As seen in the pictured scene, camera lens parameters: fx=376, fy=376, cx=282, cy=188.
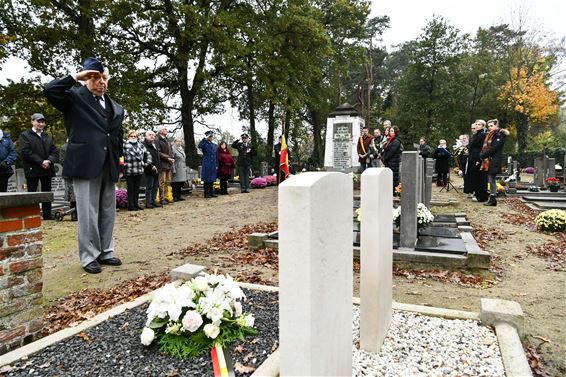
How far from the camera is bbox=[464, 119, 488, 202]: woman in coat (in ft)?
35.3

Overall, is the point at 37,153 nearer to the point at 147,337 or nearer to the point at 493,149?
the point at 147,337

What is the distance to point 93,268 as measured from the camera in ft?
14.8

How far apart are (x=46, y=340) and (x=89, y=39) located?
1564 centimetres

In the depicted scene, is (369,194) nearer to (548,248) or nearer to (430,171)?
(548,248)

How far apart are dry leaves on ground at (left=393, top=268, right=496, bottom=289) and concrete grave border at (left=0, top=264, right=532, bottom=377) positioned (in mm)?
1443

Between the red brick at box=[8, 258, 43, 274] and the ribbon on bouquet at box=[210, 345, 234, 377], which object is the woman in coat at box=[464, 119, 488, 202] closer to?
the ribbon on bouquet at box=[210, 345, 234, 377]

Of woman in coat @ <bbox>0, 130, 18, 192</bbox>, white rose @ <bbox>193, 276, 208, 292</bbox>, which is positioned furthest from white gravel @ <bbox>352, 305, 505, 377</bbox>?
woman in coat @ <bbox>0, 130, 18, 192</bbox>

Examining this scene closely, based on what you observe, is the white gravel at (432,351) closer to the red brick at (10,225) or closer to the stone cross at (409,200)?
the stone cross at (409,200)

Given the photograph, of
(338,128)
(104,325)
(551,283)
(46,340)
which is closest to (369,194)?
(104,325)

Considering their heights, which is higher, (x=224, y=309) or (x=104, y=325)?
(x=224, y=309)

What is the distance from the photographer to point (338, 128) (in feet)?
51.9

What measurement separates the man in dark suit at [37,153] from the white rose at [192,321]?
7.12m

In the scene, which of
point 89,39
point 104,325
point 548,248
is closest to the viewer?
point 104,325

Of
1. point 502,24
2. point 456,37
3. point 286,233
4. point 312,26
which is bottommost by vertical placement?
point 286,233
